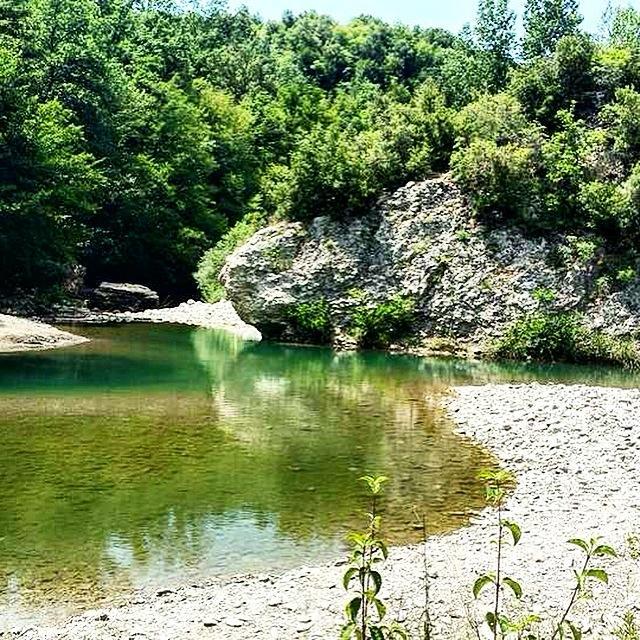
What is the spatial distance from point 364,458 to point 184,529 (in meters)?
5.40

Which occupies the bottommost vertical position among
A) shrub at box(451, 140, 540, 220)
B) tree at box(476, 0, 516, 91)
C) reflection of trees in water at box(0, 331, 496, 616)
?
reflection of trees in water at box(0, 331, 496, 616)

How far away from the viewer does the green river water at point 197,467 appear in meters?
10.5

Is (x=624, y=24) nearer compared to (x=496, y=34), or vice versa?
(x=496, y=34)

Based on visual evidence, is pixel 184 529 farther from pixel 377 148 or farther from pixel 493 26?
pixel 493 26

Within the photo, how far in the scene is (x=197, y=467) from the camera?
49.4ft

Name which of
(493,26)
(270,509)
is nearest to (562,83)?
(493,26)

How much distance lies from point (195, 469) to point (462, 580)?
21.8 feet

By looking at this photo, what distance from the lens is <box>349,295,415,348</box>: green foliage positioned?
36844 mm

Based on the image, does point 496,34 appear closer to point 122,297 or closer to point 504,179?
point 504,179

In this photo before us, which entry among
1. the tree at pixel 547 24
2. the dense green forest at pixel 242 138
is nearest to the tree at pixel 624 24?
the dense green forest at pixel 242 138

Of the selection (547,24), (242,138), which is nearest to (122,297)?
(242,138)

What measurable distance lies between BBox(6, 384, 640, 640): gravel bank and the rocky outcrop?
65.5 feet

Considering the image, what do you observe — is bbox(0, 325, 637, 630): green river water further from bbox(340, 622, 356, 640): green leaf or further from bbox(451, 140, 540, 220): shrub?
bbox(451, 140, 540, 220): shrub

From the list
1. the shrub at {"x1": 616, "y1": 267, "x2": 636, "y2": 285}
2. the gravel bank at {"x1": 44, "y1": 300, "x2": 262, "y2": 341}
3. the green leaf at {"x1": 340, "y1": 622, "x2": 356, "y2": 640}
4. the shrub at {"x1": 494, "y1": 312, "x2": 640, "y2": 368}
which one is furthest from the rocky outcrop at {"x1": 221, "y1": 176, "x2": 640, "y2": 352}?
the green leaf at {"x1": 340, "y1": 622, "x2": 356, "y2": 640}
